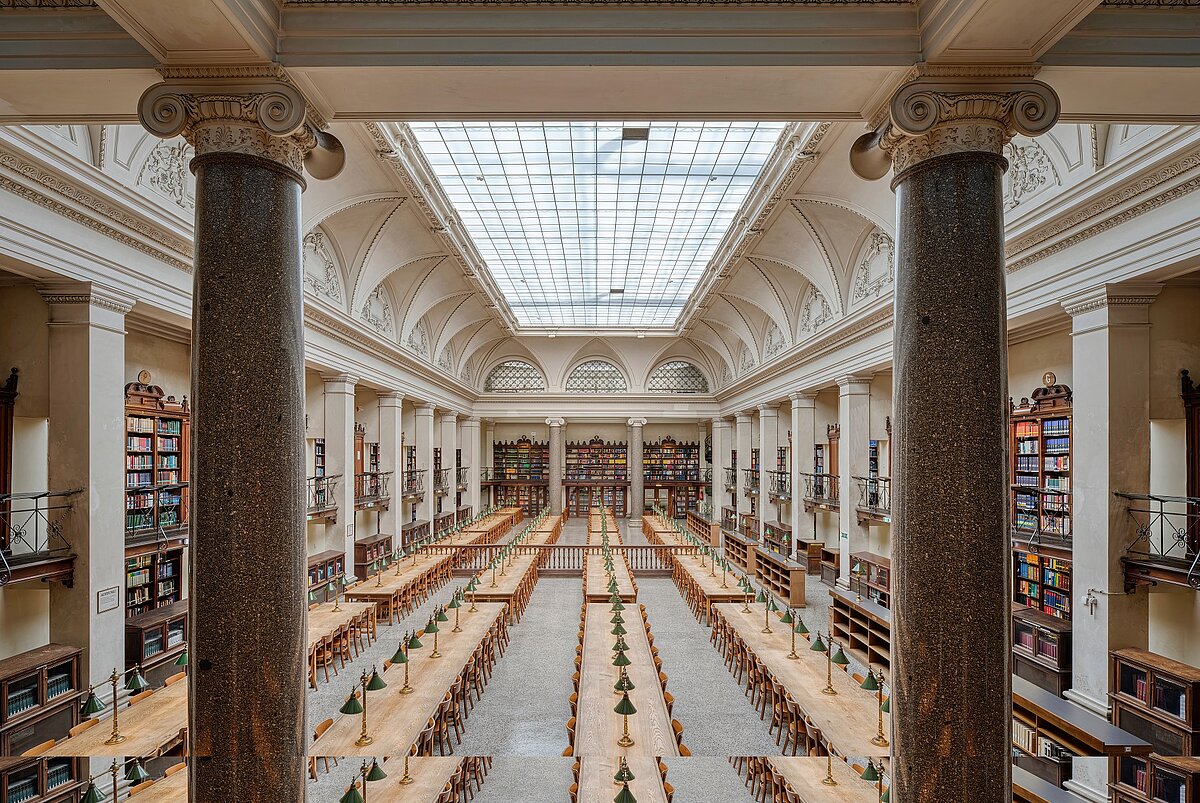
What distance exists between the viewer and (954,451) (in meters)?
3.04

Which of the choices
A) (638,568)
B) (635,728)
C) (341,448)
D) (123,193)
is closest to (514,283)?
(341,448)

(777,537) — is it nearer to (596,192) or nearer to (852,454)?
(852,454)

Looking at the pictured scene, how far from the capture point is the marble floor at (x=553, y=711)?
628 centimetres

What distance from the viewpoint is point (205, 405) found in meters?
3.07

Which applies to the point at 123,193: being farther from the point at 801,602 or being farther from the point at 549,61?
the point at 801,602

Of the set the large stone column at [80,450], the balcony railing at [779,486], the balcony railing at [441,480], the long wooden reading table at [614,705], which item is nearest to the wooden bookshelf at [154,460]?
the large stone column at [80,450]

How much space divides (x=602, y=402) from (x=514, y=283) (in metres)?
9.05

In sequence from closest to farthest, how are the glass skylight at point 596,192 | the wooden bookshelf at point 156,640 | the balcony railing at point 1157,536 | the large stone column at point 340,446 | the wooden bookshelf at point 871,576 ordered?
1. the balcony railing at point 1157,536
2. the wooden bookshelf at point 156,640
3. the glass skylight at point 596,192
4. the wooden bookshelf at point 871,576
5. the large stone column at point 340,446

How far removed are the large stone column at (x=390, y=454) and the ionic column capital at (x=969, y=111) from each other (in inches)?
571

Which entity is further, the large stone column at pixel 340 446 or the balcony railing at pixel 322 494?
the large stone column at pixel 340 446

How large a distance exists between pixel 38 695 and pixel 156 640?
2257 millimetres

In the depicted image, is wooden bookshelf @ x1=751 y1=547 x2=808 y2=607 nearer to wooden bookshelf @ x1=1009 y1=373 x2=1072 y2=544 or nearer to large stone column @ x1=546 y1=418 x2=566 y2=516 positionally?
wooden bookshelf @ x1=1009 y1=373 x2=1072 y2=544

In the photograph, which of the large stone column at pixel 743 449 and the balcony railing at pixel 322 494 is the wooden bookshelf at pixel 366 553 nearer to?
the balcony railing at pixel 322 494

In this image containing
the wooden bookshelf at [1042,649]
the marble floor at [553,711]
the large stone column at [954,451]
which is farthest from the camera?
the wooden bookshelf at [1042,649]
